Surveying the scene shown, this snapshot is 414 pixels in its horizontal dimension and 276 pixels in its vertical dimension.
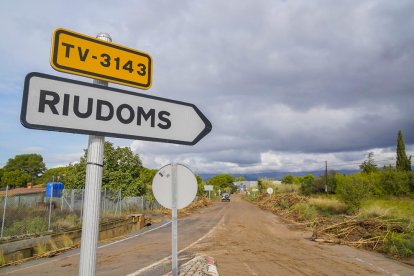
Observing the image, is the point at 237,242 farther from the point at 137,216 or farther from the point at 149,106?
the point at 149,106

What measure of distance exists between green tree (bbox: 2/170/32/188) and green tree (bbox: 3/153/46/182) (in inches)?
188

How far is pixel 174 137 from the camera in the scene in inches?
111

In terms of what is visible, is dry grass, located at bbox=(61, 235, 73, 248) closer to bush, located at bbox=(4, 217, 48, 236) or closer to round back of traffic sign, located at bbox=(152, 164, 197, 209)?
bush, located at bbox=(4, 217, 48, 236)

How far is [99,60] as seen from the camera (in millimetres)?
2566

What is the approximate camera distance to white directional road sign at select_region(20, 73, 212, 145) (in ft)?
7.14

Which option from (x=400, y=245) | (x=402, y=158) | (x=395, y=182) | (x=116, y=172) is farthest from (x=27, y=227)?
(x=402, y=158)

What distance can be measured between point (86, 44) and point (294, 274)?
7.50m

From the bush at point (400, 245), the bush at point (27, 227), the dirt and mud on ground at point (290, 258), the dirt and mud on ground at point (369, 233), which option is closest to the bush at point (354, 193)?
the dirt and mud on ground at point (369, 233)

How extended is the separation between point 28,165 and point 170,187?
287ft

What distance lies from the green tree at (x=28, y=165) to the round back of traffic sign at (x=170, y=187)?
83.8 meters

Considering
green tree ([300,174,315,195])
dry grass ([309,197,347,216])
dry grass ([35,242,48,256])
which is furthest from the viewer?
green tree ([300,174,315,195])

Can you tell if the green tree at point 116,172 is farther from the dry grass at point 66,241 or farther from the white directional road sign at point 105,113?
the white directional road sign at point 105,113

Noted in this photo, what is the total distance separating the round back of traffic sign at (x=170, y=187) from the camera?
12.8ft

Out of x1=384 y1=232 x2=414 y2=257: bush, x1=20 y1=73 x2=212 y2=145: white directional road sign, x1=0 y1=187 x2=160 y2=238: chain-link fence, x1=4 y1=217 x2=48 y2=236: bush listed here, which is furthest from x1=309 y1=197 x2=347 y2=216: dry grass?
x1=20 y1=73 x2=212 y2=145: white directional road sign
